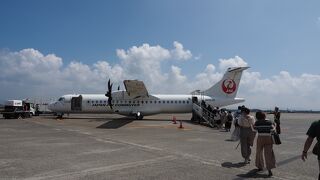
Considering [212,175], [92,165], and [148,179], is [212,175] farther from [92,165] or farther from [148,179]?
[92,165]

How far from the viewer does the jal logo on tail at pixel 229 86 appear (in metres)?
38.5

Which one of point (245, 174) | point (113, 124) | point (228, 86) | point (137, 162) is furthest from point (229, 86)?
point (245, 174)

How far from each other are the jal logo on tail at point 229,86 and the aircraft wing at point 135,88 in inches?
344

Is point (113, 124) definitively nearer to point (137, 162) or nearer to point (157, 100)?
point (157, 100)

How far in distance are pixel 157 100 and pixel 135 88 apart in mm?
3506

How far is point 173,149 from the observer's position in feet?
47.3

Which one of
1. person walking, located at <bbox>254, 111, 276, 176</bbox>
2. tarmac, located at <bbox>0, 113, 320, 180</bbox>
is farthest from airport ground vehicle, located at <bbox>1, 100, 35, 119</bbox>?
person walking, located at <bbox>254, 111, 276, 176</bbox>

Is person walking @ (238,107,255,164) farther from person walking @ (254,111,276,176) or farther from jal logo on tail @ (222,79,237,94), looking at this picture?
jal logo on tail @ (222,79,237,94)

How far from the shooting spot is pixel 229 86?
38594 millimetres

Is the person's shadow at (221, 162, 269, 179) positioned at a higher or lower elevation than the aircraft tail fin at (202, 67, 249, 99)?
lower

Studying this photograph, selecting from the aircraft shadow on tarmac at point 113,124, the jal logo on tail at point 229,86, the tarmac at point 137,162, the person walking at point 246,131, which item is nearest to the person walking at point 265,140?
the tarmac at point 137,162

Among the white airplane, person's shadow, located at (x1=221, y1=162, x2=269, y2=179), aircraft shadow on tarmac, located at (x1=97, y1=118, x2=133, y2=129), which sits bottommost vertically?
person's shadow, located at (x1=221, y1=162, x2=269, y2=179)

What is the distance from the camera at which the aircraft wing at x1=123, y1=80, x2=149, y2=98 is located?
119 feet

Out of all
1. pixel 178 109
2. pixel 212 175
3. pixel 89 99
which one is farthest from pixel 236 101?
pixel 212 175
